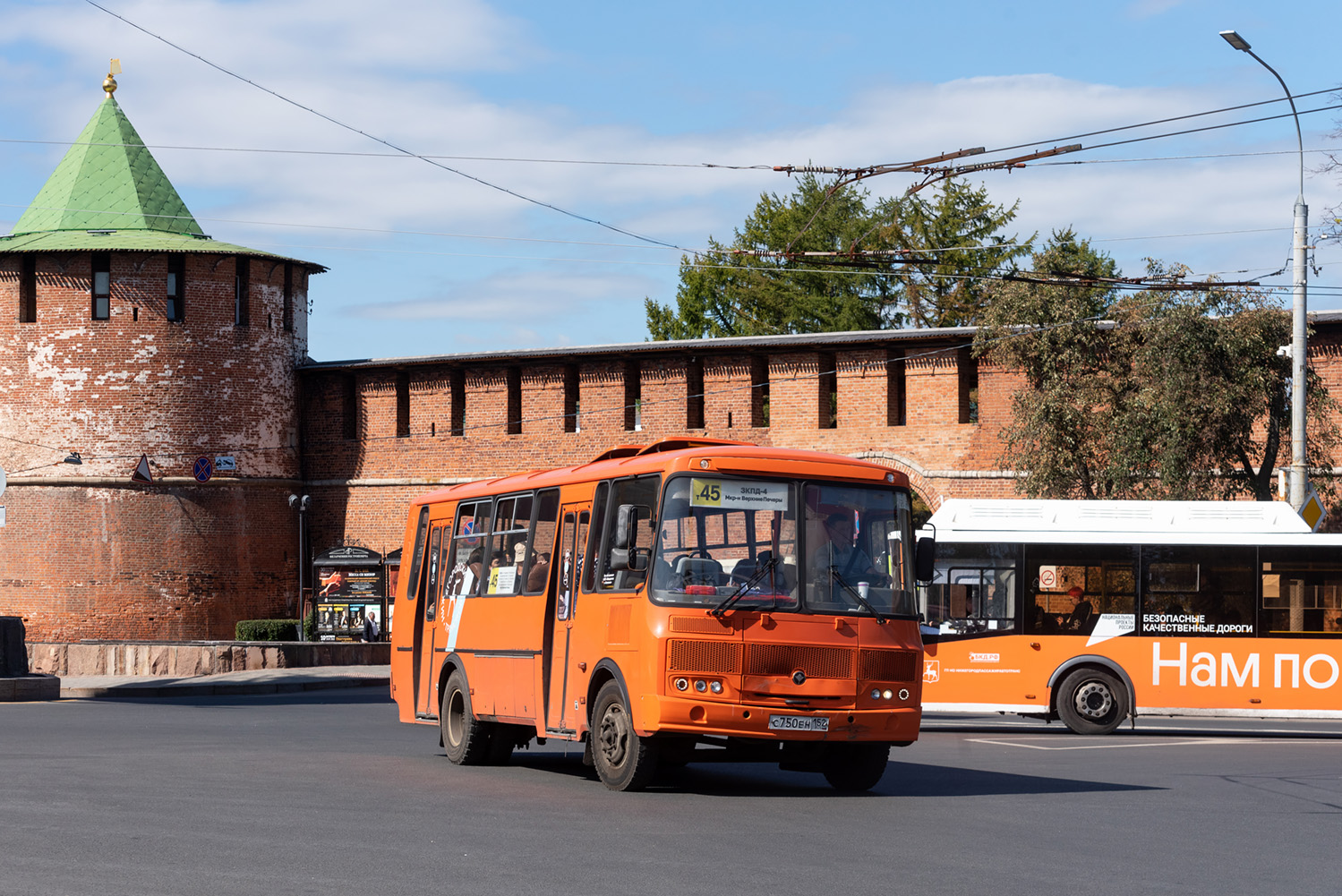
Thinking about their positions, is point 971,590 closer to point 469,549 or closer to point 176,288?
point 469,549

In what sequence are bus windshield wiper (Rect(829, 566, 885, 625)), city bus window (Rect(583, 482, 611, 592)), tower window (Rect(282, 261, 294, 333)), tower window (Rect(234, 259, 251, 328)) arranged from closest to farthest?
bus windshield wiper (Rect(829, 566, 885, 625))
city bus window (Rect(583, 482, 611, 592))
tower window (Rect(234, 259, 251, 328))
tower window (Rect(282, 261, 294, 333))

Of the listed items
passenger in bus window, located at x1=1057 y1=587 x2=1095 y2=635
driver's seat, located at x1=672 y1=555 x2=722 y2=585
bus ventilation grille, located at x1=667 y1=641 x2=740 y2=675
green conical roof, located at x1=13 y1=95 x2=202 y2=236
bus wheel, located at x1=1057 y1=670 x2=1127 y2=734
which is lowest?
bus wheel, located at x1=1057 y1=670 x2=1127 y2=734

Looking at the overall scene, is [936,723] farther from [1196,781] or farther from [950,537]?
[1196,781]

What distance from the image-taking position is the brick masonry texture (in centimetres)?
3712

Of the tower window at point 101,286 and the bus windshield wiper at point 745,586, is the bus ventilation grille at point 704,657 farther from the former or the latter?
the tower window at point 101,286

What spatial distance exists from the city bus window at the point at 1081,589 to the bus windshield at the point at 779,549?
816cm

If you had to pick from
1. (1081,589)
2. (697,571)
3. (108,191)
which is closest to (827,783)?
(697,571)

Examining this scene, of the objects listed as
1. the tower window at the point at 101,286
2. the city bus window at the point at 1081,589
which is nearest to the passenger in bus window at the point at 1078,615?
the city bus window at the point at 1081,589

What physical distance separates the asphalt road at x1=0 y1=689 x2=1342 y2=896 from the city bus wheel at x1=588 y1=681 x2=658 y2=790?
179mm

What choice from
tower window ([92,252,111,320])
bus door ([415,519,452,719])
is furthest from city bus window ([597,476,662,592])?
tower window ([92,252,111,320])

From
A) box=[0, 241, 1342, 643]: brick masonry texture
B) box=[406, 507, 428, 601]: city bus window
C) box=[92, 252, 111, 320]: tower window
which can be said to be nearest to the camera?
box=[406, 507, 428, 601]: city bus window

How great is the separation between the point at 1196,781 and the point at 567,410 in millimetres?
25348

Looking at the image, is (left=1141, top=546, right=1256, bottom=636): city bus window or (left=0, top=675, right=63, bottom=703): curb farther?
(left=0, top=675, right=63, bottom=703): curb

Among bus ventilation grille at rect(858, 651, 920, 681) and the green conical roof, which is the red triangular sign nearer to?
the green conical roof
